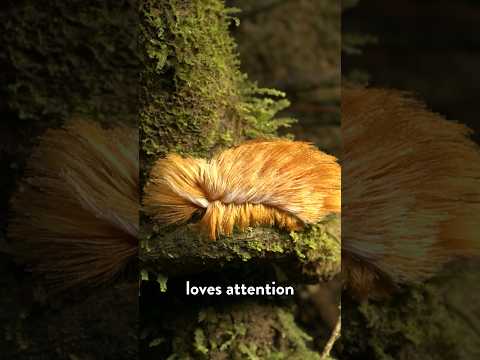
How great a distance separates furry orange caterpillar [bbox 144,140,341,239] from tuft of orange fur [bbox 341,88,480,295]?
0.09 m

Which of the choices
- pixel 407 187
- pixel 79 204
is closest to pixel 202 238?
Answer: pixel 79 204

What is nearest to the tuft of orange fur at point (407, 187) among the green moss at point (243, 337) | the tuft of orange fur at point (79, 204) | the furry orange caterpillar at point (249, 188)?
the furry orange caterpillar at point (249, 188)

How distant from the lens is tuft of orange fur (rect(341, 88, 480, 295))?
1032 mm

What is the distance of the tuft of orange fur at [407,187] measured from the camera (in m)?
1.03

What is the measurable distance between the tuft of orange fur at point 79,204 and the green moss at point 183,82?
2.1 inches

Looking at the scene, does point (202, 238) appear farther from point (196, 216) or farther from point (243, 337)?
point (243, 337)

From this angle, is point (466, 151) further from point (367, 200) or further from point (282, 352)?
point (282, 352)

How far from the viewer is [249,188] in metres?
0.94

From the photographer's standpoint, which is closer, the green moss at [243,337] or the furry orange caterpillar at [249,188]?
the furry orange caterpillar at [249,188]

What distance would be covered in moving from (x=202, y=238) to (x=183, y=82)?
27 centimetres

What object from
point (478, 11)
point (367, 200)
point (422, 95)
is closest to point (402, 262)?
point (367, 200)

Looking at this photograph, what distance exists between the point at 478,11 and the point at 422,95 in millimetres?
165

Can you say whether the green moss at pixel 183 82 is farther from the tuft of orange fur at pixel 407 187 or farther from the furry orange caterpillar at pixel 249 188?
the tuft of orange fur at pixel 407 187

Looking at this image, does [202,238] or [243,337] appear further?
[243,337]
